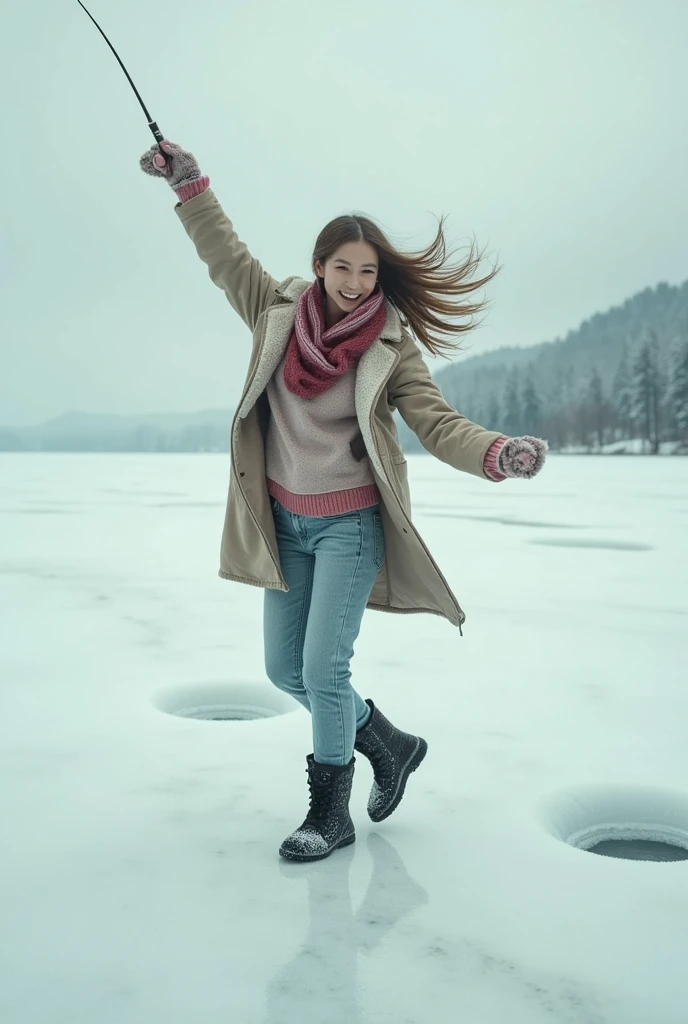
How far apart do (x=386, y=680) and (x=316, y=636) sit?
1.51 m

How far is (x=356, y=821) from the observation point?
262 centimetres

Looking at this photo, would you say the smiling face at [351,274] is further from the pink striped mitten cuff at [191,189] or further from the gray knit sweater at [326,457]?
the pink striped mitten cuff at [191,189]

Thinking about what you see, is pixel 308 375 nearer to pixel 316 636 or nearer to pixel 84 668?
pixel 316 636

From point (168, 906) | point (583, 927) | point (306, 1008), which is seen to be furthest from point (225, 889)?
point (583, 927)

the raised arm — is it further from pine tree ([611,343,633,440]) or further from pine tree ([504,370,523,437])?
pine tree ([504,370,523,437])

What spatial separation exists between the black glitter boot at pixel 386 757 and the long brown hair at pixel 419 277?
117cm

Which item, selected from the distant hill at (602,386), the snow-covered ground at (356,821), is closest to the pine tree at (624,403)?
the distant hill at (602,386)

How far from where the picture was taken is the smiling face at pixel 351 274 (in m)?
2.53

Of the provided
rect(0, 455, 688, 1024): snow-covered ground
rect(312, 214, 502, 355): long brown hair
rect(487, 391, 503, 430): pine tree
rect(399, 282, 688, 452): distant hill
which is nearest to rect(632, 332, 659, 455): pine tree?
rect(399, 282, 688, 452): distant hill

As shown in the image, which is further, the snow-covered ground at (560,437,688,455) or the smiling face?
the snow-covered ground at (560,437,688,455)

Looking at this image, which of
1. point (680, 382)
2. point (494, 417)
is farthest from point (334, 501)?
point (494, 417)

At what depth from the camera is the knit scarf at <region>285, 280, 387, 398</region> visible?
2.44m

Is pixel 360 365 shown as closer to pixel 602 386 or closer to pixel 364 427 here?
pixel 364 427

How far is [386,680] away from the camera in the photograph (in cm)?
387
